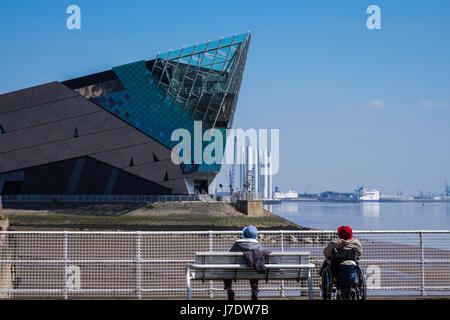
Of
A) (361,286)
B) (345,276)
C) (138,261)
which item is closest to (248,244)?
(345,276)

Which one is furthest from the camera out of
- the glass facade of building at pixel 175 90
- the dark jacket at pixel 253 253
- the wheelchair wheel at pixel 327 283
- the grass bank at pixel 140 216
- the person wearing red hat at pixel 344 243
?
the glass facade of building at pixel 175 90

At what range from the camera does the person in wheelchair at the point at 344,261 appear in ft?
34.3

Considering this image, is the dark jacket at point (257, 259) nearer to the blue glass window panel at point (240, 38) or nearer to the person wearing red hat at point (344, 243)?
the person wearing red hat at point (344, 243)

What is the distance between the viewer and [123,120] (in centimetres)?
6938

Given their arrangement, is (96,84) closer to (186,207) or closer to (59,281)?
(186,207)

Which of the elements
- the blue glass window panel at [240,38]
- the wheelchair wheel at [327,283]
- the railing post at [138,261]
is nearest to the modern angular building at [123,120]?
the blue glass window panel at [240,38]

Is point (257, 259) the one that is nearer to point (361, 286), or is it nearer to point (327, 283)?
point (327, 283)

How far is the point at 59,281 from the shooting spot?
13.5m

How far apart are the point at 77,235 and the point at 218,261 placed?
12.5 ft

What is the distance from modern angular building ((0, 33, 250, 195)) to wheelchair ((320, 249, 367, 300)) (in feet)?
188

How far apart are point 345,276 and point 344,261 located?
244 mm

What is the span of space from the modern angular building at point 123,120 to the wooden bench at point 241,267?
2249 inches
